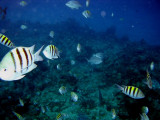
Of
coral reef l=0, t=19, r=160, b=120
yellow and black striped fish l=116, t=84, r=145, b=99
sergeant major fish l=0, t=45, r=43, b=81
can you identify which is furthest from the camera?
coral reef l=0, t=19, r=160, b=120

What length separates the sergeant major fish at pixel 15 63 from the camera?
161cm

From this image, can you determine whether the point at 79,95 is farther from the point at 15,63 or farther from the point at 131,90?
the point at 15,63

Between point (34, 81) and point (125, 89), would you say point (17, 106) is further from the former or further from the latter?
point (125, 89)

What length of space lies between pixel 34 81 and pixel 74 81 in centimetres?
304

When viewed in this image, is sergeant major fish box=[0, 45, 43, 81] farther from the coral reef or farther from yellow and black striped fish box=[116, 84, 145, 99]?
the coral reef

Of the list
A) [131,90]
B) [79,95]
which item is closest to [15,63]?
[131,90]

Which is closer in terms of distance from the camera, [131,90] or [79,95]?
[131,90]

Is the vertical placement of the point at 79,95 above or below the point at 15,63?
below

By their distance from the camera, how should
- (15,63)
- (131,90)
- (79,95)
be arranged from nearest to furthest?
(15,63)
(131,90)
(79,95)

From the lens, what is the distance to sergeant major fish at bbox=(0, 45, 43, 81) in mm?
1607

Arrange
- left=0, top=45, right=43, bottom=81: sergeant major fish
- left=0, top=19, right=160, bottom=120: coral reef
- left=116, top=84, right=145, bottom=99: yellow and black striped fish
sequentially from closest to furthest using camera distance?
left=0, top=45, right=43, bottom=81: sergeant major fish → left=116, top=84, right=145, bottom=99: yellow and black striped fish → left=0, top=19, right=160, bottom=120: coral reef

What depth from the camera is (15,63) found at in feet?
5.52

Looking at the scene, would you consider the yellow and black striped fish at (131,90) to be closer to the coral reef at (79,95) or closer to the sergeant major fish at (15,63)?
the coral reef at (79,95)

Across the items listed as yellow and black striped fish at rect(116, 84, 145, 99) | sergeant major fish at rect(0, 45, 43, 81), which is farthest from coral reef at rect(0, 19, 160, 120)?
sergeant major fish at rect(0, 45, 43, 81)
